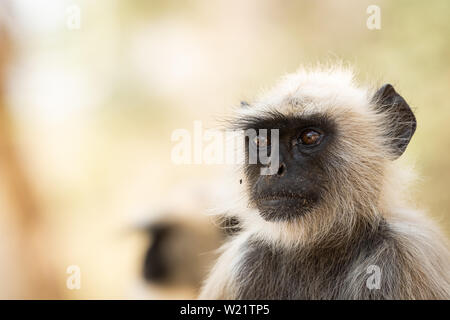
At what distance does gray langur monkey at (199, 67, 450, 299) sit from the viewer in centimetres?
302

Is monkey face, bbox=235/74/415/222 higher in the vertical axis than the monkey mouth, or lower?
higher

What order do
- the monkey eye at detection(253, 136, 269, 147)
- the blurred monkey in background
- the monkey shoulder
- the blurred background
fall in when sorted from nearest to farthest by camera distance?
1. the monkey shoulder
2. the monkey eye at detection(253, 136, 269, 147)
3. the blurred monkey in background
4. the blurred background

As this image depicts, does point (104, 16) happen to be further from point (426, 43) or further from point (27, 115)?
point (426, 43)

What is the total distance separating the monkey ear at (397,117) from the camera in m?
3.43

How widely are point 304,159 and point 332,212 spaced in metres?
0.30

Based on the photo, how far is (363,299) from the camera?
295cm

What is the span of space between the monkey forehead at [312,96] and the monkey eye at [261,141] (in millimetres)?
131

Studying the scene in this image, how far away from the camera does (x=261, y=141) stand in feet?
11.2

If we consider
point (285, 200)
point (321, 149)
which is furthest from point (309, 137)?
point (285, 200)

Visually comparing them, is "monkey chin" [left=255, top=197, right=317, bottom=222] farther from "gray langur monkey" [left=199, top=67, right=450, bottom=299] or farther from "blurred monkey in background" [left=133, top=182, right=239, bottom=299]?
"blurred monkey in background" [left=133, top=182, right=239, bottom=299]

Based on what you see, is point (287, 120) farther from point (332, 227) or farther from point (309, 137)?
point (332, 227)

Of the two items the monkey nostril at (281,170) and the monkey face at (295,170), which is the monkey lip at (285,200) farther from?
the monkey nostril at (281,170)

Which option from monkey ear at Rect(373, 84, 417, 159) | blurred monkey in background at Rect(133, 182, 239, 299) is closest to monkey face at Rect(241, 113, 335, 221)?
monkey ear at Rect(373, 84, 417, 159)

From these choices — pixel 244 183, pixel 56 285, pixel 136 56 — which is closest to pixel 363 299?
pixel 244 183
